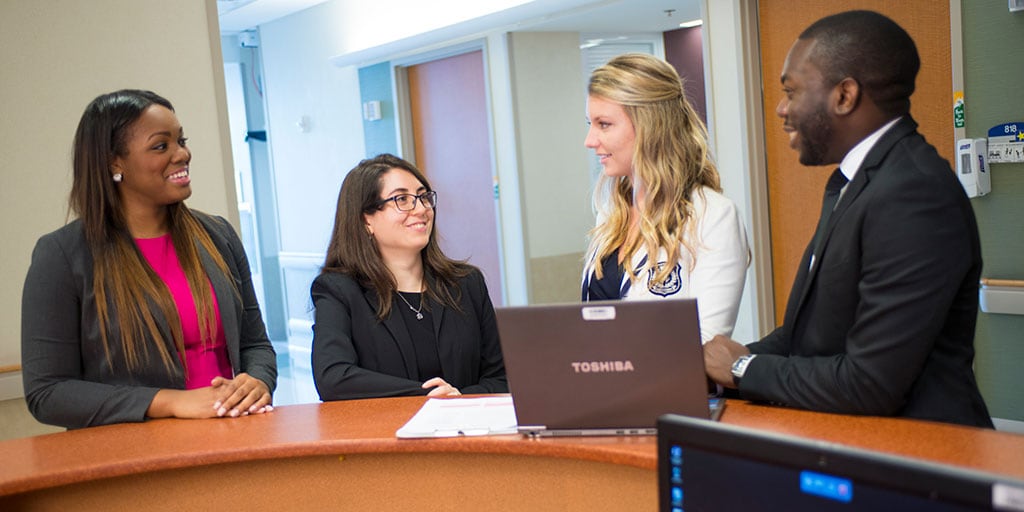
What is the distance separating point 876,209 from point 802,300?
0.25 m

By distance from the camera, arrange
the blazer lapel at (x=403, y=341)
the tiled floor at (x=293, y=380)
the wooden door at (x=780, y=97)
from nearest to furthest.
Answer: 1. the blazer lapel at (x=403, y=341)
2. the wooden door at (x=780, y=97)
3. the tiled floor at (x=293, y=380)

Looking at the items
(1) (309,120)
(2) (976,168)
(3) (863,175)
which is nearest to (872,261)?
(3) (863,175)

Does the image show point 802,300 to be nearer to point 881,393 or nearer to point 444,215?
point 881,393

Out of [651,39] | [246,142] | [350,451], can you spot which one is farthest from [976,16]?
[246,142]

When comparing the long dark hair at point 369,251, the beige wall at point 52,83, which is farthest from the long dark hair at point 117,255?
the beige wall at point 52,83

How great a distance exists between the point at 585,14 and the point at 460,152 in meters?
1.66

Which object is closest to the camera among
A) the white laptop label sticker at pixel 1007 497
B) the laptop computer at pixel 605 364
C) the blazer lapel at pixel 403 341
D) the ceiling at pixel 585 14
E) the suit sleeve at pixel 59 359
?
the white laptop label sticker at pixel 1007 497

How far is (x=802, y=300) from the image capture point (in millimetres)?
1703

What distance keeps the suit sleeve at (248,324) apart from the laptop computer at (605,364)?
3.34 ft

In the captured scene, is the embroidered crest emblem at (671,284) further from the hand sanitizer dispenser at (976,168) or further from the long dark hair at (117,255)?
the hand sanitizer dispenser at (976,168)

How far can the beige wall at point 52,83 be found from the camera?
3365 millimetres

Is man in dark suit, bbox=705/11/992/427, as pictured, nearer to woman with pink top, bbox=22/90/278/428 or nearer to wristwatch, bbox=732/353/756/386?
wristwatch, bbox=732/353/756/386

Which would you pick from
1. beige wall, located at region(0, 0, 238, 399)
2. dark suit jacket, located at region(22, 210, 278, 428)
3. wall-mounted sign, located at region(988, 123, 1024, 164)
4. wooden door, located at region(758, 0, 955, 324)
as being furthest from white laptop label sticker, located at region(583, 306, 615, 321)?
wooden door, located at region(758, 0, 955, 324)

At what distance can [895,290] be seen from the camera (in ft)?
4.89
